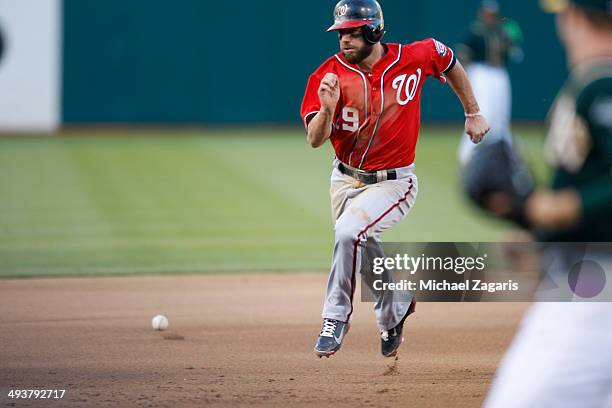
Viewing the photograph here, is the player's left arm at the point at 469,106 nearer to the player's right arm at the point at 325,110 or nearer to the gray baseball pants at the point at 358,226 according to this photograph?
the gray baseball pants at the point at 358,226

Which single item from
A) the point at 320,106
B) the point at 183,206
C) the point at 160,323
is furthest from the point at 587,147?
the point at 183,206

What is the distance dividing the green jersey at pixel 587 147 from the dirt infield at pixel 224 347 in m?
2.55

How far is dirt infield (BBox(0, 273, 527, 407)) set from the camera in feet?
20.0

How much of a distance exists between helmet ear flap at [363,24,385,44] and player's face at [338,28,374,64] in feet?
0.09

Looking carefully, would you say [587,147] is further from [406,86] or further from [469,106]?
[469,106]

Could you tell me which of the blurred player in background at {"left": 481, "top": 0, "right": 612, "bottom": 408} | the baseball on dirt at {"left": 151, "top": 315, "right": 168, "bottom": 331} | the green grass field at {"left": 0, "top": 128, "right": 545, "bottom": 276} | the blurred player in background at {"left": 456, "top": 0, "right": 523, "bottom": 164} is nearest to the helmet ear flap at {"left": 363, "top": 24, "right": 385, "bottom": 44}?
the baseball on dirt at {"left": 151, "top": 315, "right": 168, "bottom": 331}

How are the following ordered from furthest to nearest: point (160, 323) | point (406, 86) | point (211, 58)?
point (211, 58) → point (160, 323) → point (406, 86)

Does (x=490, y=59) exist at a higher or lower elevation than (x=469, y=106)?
lower

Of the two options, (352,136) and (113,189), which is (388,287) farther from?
(113,189)

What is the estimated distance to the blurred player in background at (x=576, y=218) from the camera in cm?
346

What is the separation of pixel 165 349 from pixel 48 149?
13062mm

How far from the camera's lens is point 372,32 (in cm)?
673

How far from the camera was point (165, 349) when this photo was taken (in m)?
7.21

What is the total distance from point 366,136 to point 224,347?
176 centimetres
